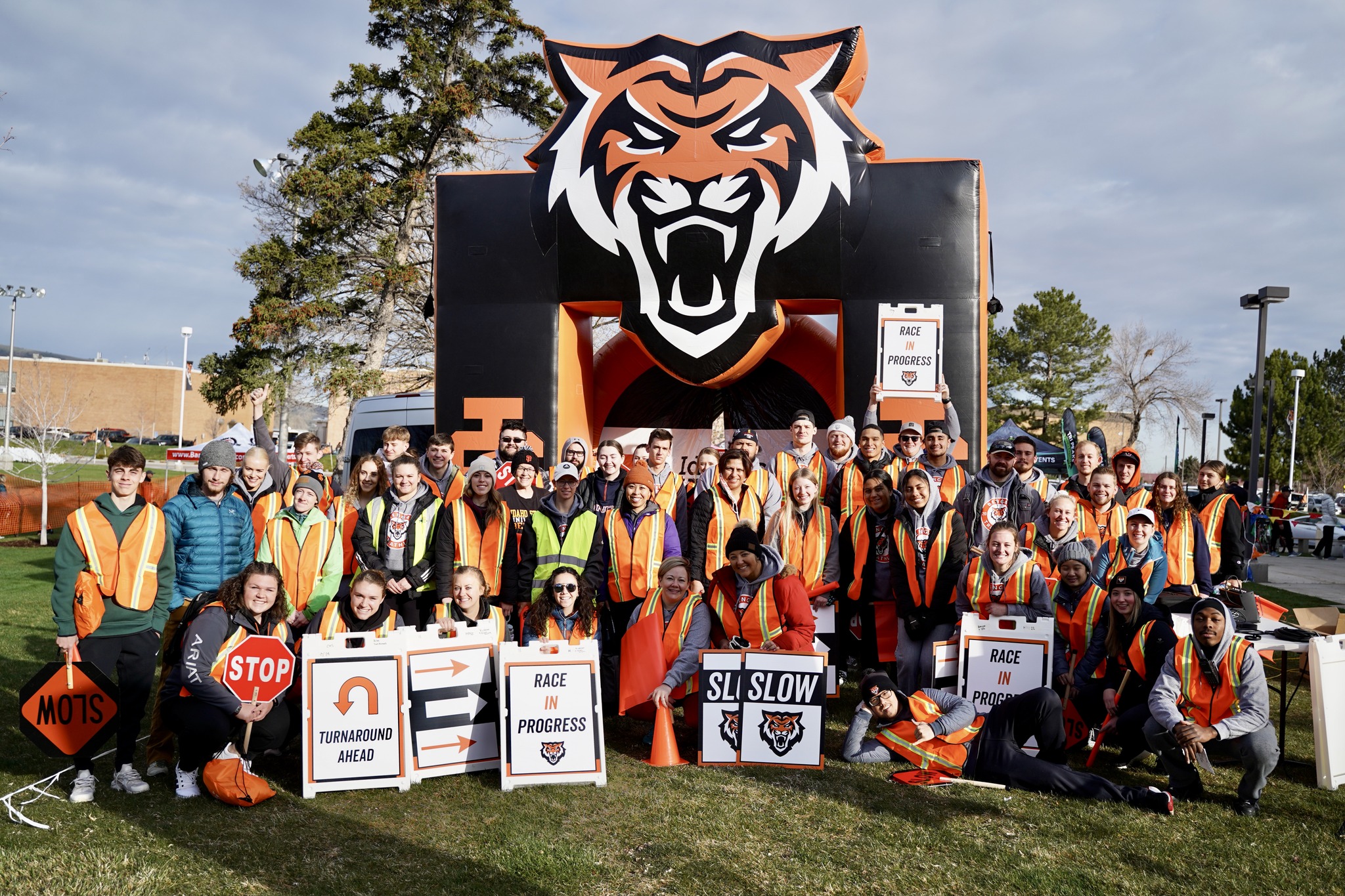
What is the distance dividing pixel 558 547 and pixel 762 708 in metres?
1.58

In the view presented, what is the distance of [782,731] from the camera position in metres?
5.02

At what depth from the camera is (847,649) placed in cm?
699

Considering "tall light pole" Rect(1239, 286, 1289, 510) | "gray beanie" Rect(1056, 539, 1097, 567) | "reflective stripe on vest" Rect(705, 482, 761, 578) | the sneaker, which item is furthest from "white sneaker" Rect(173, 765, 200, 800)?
Result: "tall light pole" Rect(1239, 286, 1289, 510)

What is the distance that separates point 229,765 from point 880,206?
7477 millimetres

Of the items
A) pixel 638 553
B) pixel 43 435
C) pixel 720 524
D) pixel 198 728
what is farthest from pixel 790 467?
pixel 43 435

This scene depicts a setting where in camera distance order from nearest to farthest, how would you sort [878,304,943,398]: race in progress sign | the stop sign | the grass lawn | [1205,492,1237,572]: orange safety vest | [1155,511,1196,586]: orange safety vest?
1. the grass lawn
2. the stop sign
3. [1155,511,1196,586]: orange safety vest
4. [1205,492,1237,572]: orange safety vest
5. [878,304,943,398]: race in progress sign

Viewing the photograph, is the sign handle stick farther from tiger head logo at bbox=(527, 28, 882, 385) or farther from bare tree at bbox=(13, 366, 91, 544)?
bare tree at bbox=(13, 366, 91, 544)

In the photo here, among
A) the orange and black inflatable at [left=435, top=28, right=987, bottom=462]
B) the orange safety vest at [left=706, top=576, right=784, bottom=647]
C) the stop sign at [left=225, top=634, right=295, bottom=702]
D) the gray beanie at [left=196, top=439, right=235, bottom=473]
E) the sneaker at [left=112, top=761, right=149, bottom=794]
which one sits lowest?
the sneaker at [left=112, top=761, right=149, bottom=794]

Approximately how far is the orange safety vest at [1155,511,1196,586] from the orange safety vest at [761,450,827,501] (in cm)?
238

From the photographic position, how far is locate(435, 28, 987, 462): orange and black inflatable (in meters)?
9.06

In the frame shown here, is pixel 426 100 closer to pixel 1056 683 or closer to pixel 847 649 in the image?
pixel 847 649

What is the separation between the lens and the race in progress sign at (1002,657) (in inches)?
209

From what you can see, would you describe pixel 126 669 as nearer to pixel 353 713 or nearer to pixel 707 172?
pixel 353 713

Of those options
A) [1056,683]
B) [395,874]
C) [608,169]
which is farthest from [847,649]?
[608,169]
